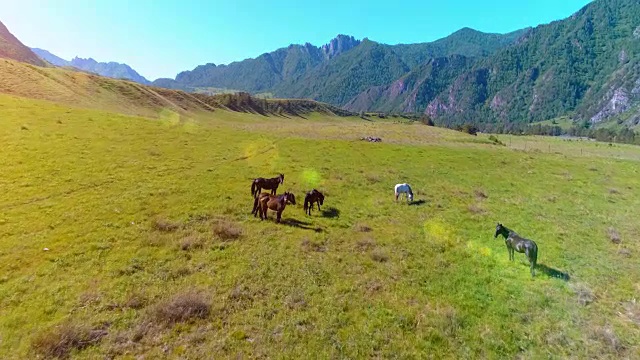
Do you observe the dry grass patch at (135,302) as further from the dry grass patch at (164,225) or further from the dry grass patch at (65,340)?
the dry grass patch at (164,225)

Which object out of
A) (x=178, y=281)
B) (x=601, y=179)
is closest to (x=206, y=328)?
(x=178, y=281)

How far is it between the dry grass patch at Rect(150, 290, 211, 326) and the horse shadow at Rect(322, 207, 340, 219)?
12262 mm

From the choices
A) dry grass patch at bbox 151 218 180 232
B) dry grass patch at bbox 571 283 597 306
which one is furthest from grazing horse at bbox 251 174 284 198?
dry grass patch at bbox 571 283 597 306

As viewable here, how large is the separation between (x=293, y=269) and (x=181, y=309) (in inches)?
201

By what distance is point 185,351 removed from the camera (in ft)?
33.9

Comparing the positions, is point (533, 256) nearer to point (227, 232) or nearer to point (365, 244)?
point (365, 244)

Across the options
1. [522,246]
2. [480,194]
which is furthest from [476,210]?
[522,246]

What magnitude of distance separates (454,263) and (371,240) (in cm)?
437

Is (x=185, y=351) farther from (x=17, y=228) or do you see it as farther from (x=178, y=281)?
(x=17, y=228)

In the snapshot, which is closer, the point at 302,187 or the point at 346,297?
the point at 346,297

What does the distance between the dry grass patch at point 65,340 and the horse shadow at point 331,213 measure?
1503 centimetres

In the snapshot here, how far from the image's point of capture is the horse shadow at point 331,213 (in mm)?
23855

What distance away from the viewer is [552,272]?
663 inches

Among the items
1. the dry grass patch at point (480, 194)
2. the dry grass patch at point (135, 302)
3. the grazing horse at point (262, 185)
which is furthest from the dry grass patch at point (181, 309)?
the dry grass patch at point (480, 194)
